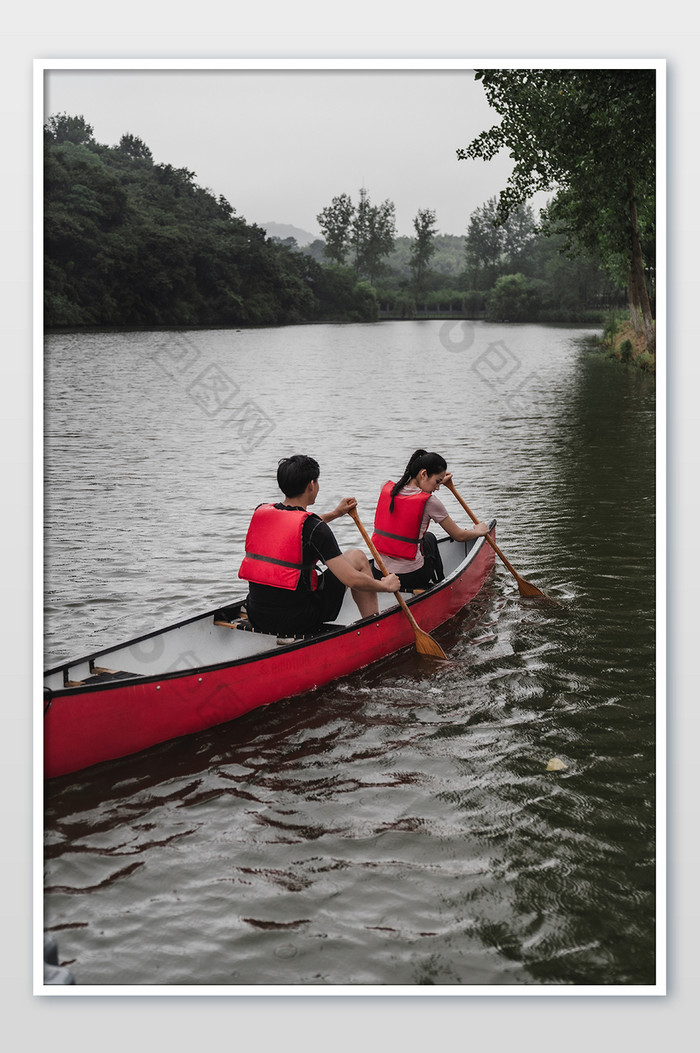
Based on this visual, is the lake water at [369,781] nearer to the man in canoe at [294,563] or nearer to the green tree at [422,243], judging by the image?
the man in canoe at [294,563]

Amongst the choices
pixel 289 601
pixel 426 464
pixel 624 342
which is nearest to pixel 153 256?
pixel 426 464

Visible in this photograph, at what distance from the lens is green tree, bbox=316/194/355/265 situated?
15.4 ft

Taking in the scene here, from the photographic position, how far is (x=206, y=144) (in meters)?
4.27

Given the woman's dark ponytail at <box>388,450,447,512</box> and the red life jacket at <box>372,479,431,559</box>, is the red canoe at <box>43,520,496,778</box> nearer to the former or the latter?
the red life jacket at <box>372,479,431,559</box>

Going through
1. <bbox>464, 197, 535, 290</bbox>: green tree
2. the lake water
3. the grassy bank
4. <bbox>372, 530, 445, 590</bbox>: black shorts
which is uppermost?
the grassy bank

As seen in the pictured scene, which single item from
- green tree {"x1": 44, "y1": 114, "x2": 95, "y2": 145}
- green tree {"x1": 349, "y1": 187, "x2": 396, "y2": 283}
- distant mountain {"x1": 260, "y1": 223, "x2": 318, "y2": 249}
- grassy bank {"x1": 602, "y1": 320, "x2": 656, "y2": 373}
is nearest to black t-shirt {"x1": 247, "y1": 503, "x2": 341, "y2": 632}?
distant mountain {"x1": 260, "y1": 223, "x2": 318, "y2": 249}

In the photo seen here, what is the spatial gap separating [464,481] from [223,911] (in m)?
7.14

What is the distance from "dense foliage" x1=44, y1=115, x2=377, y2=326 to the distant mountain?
64 millimetres

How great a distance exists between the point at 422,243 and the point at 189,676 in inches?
101

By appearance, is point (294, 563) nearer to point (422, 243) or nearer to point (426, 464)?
point (426, 464)

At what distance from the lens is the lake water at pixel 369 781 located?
2947 millimetres

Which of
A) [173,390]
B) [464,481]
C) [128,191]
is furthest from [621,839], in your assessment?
[173,390]

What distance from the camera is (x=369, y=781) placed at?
3.99 metres

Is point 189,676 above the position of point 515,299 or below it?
below
